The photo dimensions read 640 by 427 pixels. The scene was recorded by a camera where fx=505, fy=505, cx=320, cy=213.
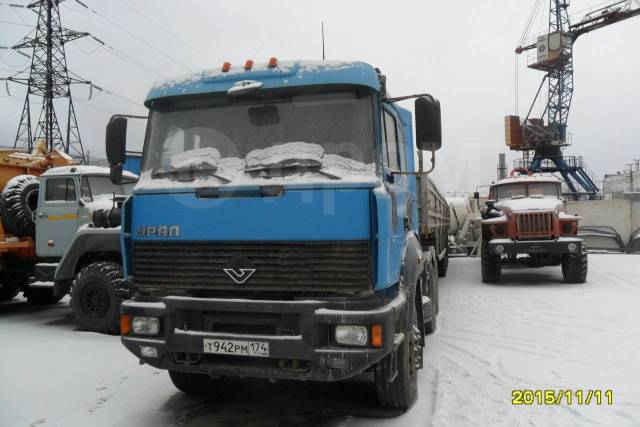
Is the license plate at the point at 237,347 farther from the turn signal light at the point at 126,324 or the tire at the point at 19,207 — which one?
the tire at the point at 19,207

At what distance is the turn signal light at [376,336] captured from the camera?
3252 mm

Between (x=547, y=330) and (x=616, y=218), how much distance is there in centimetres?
1388

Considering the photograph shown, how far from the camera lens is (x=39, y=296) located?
33.2ft

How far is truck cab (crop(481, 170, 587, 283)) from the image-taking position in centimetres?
1044

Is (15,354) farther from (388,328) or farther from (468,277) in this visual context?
(468,277)

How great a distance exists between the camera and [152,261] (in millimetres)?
3740

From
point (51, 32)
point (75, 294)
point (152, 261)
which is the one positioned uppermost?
point (51, 32)

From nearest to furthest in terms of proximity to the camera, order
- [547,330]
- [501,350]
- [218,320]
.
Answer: [218,320]
[501,350]
[547,330]

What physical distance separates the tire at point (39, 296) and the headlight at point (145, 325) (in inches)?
296

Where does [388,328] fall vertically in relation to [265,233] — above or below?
below

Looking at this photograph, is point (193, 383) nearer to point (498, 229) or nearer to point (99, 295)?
point (99, 295)

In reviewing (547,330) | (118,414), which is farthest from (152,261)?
(547,330)

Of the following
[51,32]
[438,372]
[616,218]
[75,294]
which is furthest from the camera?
[51,32]
